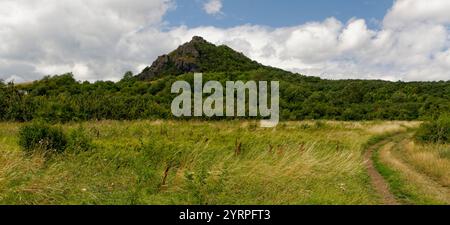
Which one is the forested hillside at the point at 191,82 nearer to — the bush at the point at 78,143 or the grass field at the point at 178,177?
the bush at the point at 78,143

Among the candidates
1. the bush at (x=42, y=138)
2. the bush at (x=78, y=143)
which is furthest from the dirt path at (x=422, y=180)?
the bush at (x=42, y=138)

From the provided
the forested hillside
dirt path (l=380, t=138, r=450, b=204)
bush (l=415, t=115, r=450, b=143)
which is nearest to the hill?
the forested hillside

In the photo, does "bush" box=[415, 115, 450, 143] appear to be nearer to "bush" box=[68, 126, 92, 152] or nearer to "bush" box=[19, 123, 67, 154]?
"bush" box=[68, 126, 92, 152]

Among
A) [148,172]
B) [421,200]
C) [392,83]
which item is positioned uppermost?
[392,83]

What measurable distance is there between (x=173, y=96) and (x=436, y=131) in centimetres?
3532

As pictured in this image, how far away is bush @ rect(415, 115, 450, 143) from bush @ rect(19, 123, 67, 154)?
1856cm

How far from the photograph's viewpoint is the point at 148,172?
975 cm

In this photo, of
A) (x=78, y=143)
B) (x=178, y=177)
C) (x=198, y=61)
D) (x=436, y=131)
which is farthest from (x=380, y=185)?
(x=198, y=61)

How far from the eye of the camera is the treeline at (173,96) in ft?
112

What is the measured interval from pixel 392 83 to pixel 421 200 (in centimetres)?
7313

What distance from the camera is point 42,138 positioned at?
11.9 meters

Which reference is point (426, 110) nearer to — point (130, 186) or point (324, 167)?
point (324, 167)

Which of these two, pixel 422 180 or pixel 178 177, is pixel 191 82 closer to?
pixel 422 180
